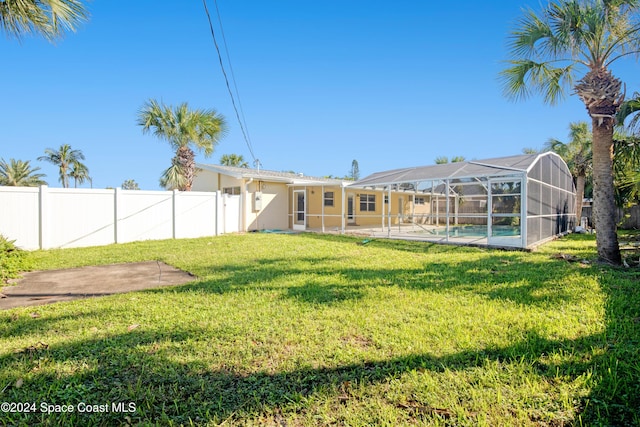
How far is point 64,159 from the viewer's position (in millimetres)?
35500

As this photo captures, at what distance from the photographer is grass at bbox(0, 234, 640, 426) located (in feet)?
7.54

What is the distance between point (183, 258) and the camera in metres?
8.55

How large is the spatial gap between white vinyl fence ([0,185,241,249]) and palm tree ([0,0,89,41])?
225 inches

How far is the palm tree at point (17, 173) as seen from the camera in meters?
30.9

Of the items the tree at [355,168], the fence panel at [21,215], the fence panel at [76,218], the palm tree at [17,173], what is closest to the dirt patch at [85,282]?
the fence panel at [21,215]

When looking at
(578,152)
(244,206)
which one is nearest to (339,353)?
(244,206)

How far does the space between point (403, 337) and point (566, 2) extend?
29.1 feet

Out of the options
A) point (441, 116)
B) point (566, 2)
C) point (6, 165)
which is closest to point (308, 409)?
point (566, 2)

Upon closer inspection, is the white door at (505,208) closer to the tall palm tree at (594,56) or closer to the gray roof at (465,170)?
the gray roof at (465,170)

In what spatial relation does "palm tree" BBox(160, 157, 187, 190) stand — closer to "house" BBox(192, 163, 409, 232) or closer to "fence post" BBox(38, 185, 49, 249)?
"house" BBox(192, 163, 409, 232)

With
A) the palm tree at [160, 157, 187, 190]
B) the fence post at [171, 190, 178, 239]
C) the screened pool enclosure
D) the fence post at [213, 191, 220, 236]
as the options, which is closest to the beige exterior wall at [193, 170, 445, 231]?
the fence post at [213, 191, 220, 236]

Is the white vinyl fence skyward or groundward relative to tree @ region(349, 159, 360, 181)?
groundward

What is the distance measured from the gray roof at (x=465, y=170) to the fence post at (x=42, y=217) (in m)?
11.7

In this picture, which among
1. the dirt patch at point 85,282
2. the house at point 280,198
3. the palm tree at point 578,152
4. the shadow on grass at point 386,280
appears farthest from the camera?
the palm tree at point 578,152
